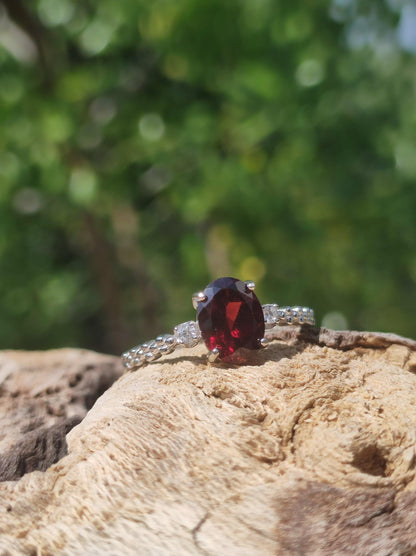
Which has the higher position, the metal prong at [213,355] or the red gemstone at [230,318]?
the red gemstone at [230,318]

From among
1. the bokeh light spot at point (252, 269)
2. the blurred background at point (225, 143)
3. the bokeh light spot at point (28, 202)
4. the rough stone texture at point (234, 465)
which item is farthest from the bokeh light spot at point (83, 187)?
the rough stone texture at point (234, 465)

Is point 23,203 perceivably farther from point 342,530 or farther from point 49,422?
point 342,530

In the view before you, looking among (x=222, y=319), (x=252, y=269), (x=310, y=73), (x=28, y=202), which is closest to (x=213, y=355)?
(x=222, y=319)

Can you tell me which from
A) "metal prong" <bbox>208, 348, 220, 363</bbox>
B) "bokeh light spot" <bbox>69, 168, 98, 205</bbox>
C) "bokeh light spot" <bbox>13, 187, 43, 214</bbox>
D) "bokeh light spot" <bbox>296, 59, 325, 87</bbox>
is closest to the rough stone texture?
"metal prong" <bbox>208, 348, 220, 363</bbox>

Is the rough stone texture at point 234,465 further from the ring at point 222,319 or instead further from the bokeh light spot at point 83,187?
the bokeh light spot at point 83,187

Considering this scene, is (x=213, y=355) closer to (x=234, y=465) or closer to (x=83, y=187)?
(x=234, y=465)

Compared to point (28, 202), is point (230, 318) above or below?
below

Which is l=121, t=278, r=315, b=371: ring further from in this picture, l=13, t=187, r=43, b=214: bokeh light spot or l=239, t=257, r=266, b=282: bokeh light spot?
l=13, t=187, r=43, b=214: bokeh light spot

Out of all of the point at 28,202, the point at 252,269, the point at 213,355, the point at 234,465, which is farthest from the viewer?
the point at 28,202
